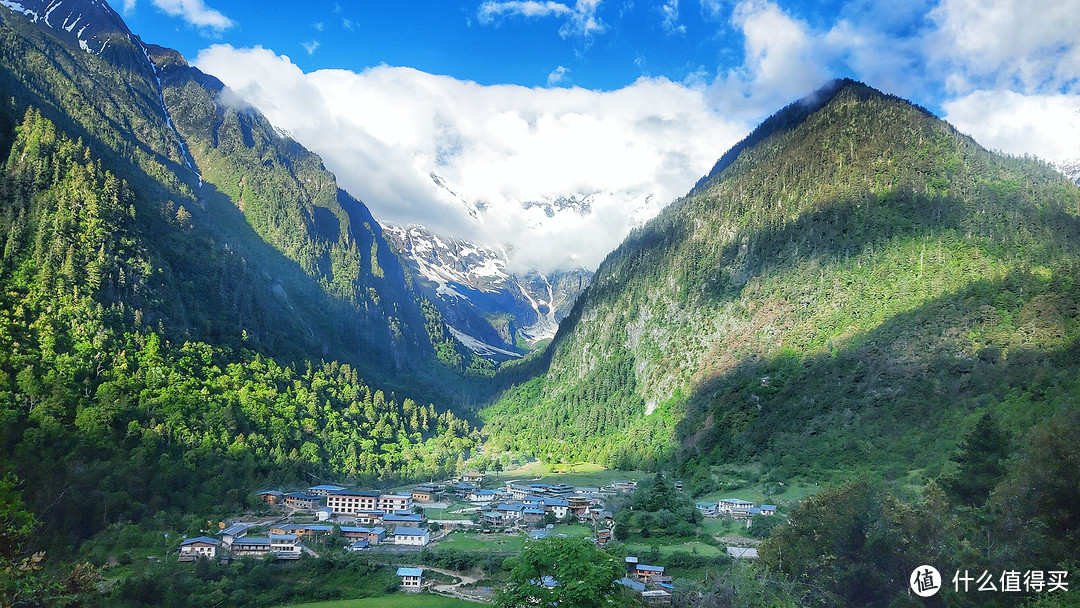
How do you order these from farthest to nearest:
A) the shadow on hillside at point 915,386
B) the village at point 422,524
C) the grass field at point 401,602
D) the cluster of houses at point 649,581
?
the shadow on hillside at point 915,386 → the village at point 422,524 → the grass field at point 401,602 → the cluster of houses at point 649,581

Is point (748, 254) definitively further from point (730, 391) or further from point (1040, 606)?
point (1040, 606)

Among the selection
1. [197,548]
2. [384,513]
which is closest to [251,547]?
[197,548]

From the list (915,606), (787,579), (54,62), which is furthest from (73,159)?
(915,606)

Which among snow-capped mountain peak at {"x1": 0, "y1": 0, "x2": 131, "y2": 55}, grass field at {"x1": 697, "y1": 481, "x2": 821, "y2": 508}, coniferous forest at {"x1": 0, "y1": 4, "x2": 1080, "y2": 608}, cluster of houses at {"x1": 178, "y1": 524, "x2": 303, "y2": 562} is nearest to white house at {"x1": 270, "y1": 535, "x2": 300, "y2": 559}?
cluster of houses at {"x1": 178, "y1": 524, "x2": 303, "y2": 562}

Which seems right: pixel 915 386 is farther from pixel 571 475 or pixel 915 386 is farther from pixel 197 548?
pixel 197 548

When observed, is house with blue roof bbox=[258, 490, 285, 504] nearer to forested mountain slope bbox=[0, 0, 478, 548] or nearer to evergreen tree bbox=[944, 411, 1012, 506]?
forested mountain slope bbox=[0, 0, 478, 548]

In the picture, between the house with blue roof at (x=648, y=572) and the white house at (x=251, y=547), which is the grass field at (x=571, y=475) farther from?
the white house at (x=251, y=547)

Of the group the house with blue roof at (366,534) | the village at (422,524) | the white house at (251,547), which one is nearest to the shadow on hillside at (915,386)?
the village at (422,524)

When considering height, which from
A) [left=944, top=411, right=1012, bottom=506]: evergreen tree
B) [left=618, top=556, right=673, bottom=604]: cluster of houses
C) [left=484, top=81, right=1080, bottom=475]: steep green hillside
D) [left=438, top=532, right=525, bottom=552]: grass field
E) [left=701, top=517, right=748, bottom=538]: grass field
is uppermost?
[left=484, top=81, right=1080, bottom=475]: steep green hillside
